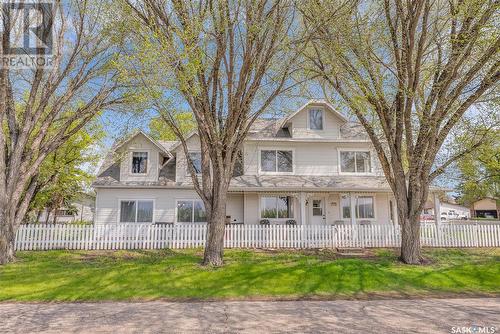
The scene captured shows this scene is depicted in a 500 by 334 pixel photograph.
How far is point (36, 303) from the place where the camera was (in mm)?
7043

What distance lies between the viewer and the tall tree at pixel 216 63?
9227 mm

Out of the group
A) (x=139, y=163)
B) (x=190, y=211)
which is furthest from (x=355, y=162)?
(x=139, y=163)

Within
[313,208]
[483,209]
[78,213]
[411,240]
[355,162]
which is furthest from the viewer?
[483,209]

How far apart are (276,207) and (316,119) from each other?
6.11 meters

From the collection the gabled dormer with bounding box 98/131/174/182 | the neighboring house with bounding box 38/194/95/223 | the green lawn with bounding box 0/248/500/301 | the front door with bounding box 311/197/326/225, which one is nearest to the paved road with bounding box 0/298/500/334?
the green lawn with bounding box 0/248/500/301

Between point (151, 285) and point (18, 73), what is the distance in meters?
10.7

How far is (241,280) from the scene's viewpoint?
28.6 ft

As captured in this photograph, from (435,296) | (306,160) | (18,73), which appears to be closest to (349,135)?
(306,160)

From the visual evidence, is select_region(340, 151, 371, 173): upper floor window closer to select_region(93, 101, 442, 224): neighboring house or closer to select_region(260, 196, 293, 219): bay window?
select_region(93, 101, 442, 224): neighboring house

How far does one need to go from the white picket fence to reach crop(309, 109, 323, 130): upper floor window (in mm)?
6996

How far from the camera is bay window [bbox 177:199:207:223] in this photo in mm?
18719

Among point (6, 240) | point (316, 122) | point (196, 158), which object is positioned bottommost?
point (6, 240)

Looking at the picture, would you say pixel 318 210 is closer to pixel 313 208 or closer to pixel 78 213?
pixel 313 208

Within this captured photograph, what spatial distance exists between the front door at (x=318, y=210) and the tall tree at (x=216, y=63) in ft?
32.9
